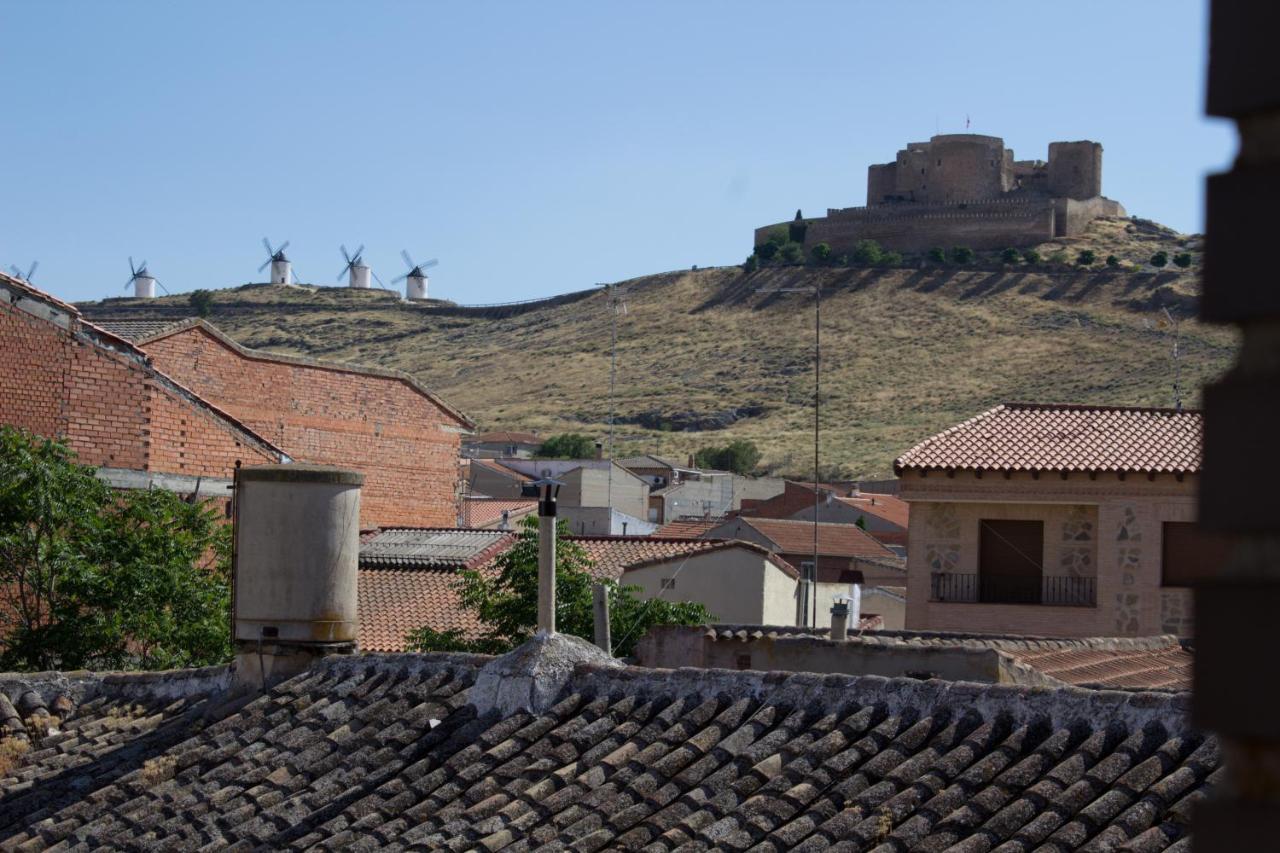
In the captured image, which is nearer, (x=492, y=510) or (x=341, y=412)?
(x=341, y=412)

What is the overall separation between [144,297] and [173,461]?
118056mm

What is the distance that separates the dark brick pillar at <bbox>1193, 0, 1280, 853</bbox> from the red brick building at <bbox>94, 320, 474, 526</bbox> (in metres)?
26.8

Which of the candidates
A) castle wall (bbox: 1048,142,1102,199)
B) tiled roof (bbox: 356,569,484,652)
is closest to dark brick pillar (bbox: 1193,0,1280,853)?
tiled roof (bbox: 356,569,484,652)

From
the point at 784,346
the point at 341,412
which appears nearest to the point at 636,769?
the point at 341,412

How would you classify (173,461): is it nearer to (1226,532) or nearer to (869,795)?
(869,795)

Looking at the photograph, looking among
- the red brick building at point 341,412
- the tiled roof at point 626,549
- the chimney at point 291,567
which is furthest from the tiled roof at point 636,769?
the red brick building at point 341,412

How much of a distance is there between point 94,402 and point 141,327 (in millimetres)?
7508

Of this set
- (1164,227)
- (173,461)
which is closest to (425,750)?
(173,461)

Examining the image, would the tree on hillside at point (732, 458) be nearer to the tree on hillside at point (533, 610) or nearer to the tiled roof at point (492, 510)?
the tiled roof at point (492, 510)

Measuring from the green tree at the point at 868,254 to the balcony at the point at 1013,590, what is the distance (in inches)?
3738

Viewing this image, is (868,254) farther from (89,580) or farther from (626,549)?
(89,580)

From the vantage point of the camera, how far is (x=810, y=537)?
41.5 metres

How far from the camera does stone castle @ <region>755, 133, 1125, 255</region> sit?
397 ft

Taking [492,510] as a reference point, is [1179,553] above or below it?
above
